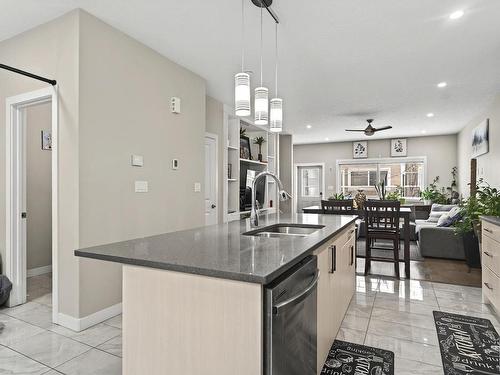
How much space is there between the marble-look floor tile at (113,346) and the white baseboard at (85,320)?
1.14 ft

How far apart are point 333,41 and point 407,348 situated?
271 cm

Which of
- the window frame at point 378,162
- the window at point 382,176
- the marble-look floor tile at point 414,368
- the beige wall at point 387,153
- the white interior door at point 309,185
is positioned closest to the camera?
the marble-look floor tile at point 414,368

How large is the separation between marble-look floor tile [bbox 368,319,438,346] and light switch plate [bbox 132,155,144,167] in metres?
2.50

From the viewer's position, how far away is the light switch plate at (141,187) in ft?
10.1

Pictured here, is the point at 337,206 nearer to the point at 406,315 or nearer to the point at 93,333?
the point at 406,315

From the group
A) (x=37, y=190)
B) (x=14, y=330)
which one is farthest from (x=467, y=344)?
(x=37, y=190)

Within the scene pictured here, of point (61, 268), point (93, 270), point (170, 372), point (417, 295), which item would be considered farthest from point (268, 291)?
point (417, 295)

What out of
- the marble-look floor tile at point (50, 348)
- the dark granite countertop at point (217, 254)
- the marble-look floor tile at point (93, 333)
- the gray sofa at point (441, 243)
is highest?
the dark granite countertop at point (217, 254)

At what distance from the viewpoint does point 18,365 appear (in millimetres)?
2051

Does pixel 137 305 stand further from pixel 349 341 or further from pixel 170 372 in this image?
pixel 349 341

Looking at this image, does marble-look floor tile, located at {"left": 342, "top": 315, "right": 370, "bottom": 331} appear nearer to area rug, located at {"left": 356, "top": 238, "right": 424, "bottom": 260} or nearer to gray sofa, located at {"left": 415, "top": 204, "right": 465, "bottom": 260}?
area rug, located at {"left": 356, "top": 238, "right": 424, "bottom": 260}

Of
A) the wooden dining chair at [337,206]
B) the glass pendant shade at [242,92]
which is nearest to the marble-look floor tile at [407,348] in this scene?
the glass pendant shade at [242,92]

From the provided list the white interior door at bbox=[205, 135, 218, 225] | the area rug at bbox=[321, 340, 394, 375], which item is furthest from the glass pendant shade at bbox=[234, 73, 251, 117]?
the white interior door at bbox=[205, 135, 218, 225]

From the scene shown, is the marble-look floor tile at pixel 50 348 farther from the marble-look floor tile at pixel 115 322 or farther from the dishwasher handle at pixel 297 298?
the dishwasher handle at pixel 297 298
